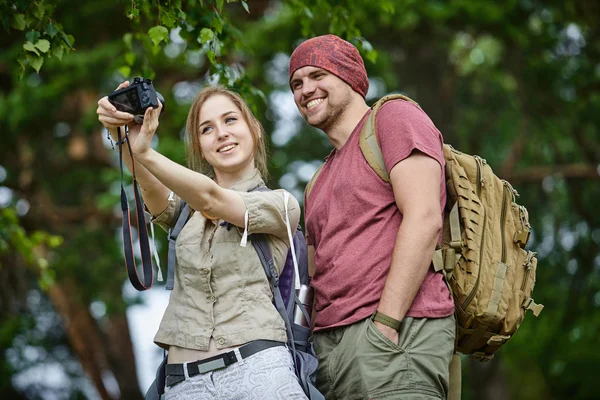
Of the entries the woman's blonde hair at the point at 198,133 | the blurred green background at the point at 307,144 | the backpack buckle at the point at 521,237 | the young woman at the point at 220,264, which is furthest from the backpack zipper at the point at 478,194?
the blurred green background at the point at 307,144

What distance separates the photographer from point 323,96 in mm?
3480

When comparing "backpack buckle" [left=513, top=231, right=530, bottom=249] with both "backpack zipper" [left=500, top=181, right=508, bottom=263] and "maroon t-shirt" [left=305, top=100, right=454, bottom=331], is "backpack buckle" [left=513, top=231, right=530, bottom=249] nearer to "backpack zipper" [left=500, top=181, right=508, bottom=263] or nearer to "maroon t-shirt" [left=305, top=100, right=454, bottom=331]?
"backpack zipper" [left=500, top=181, right=508, bottom=263]

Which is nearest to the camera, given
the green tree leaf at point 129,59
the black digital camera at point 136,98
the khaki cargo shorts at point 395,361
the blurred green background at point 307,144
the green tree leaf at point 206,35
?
the black digital camera at point 136,98

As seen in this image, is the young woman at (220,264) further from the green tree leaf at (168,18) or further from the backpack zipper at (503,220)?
the backpack zipper at (503,220)

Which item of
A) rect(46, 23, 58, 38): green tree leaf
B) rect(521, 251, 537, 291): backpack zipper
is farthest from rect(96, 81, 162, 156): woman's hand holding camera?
rect(521, 251, 537, 291): backpack zipper

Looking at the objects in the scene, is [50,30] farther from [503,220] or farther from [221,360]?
[503,220]

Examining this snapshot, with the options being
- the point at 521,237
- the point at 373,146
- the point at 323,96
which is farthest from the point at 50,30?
the point at 521,237

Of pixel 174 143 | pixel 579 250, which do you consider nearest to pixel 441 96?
pixel 579 250

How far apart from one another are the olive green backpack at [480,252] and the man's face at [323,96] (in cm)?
19

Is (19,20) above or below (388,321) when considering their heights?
above

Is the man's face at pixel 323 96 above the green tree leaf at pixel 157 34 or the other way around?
the other way around

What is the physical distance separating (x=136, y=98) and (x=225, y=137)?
0.46m

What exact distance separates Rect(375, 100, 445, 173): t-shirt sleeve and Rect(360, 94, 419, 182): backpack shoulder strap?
3 cm

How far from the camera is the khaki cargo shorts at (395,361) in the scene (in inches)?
116
